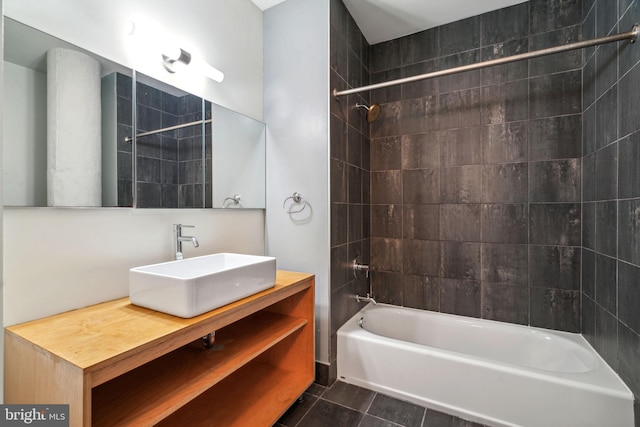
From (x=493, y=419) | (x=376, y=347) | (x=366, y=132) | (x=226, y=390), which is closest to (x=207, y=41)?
(x=366, y=132)

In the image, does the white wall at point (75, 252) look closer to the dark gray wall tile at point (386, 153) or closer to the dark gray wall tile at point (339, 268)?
the dark gray wall tile at point (339, 268)

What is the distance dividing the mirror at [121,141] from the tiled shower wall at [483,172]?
1269 millimetres

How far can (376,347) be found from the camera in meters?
1.85

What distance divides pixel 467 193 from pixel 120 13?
2.36 meters

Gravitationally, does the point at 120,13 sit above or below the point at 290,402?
above

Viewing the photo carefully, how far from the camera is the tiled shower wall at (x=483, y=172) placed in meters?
1.96

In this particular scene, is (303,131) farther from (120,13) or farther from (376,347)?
(376,347)

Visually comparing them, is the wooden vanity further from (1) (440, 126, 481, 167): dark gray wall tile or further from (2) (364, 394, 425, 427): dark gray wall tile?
(1) (440, 126, 481, 167): dark gray wall tile

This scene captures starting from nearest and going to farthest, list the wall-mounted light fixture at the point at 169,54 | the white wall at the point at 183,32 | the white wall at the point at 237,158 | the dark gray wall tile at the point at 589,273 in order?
the white wall at the point at 183,32
the wall-mounted light fixture at the point at 169,54
the dark gray wall tile at the point at 589,273
the white wall at the point at 237,158

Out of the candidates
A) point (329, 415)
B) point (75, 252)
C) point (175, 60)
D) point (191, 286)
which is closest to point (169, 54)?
point (175, 60)

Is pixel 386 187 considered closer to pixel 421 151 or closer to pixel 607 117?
pixel 421 151

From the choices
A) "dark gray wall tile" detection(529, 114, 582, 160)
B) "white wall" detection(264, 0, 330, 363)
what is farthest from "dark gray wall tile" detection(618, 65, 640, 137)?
"white wall" detection(264, 0, 330, 363)

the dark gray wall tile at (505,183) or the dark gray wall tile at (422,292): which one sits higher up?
the dark gray wall tile at (505,183)

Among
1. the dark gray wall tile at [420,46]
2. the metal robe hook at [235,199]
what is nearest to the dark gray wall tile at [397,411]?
the metal robe hook at [235,199]
